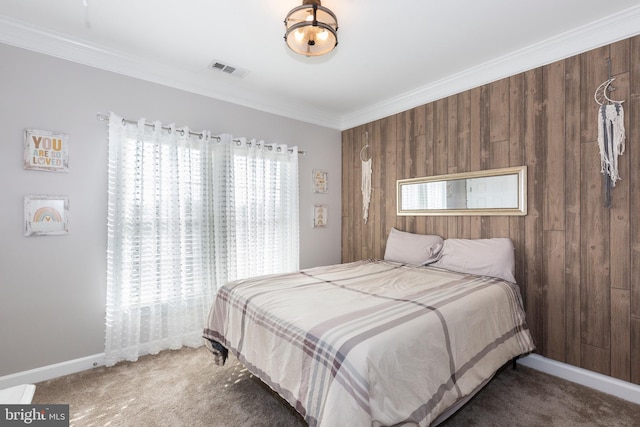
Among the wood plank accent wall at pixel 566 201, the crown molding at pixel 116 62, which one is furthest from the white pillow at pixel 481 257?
the crown molding at pixel 116 62

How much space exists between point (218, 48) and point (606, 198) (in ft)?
10.6

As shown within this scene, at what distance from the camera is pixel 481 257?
2.55 meters

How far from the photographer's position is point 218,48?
2459mm

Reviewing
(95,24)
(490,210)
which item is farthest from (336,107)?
(95,24)

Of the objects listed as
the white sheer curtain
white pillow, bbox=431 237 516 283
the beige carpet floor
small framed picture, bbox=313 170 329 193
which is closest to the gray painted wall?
the white sheer curtain

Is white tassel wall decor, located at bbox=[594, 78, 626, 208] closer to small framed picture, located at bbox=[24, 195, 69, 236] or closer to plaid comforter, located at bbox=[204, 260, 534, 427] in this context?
plaid comforter, located at bbox=[204, 260, 534, 427]

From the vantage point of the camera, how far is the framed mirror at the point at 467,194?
2572 mm

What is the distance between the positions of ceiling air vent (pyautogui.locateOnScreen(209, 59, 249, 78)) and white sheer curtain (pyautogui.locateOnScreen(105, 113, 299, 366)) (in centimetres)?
62

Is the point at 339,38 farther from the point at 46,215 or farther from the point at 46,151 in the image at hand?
the point at 46,215

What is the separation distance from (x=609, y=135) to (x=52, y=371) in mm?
4515

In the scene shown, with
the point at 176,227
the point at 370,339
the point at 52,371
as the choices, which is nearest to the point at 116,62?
the point at 176,227

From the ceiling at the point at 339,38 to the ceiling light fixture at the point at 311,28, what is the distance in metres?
0.25

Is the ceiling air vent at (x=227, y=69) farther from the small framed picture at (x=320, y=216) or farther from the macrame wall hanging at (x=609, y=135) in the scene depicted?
the macrame wall hanging at (x=609, y=135)

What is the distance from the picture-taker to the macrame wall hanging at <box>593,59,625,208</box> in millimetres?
2068
